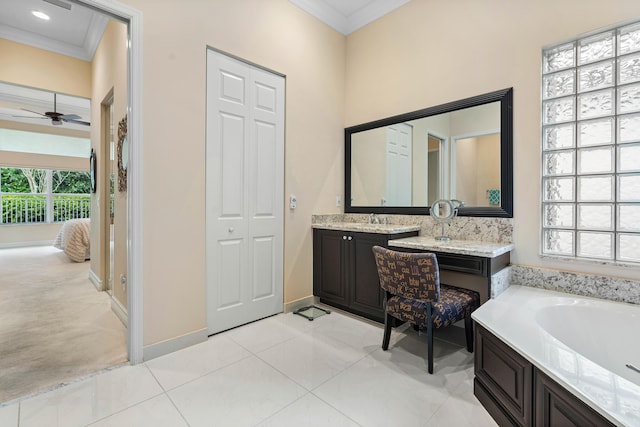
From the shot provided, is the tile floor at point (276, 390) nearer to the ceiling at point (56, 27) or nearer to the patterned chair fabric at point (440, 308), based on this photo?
the patterned chair fabric at point (440, 308)

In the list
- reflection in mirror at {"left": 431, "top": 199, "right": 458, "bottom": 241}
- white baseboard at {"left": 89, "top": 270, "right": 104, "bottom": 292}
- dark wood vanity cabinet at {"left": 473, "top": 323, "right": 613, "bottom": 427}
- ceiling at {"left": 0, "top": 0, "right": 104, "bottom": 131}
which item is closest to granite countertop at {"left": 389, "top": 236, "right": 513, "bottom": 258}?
reflection in mirror at {"left": 431, "top": 199, "right": 458, "bottom": 241}

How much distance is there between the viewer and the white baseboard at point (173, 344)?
214 cm

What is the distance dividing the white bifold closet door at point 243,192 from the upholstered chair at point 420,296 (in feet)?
3.94

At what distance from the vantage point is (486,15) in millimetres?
2494

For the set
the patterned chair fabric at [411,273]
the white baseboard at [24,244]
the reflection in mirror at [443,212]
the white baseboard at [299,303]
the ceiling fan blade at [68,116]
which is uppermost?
the ceiling fan blade at [68,116]

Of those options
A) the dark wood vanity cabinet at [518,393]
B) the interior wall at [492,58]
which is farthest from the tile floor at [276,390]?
the interior wall at [492,58]

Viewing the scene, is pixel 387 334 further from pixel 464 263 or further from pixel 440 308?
pixel 464 263

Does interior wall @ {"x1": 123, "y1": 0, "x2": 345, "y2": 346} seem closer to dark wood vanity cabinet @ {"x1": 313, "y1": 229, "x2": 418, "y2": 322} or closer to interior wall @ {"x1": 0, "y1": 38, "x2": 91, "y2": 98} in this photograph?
dark wood vanity cabinet @ {"x1": 313, "y1": 229, "x2": 418, "y2": 322}

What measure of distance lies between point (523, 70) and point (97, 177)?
4.78m

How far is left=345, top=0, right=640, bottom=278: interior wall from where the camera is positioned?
6.95 ft

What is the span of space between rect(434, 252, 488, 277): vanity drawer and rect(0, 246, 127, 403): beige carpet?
2.46 meters

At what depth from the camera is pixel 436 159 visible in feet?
9.36

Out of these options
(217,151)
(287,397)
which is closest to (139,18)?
(217,151)

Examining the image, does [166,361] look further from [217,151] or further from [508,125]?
[508,125]
